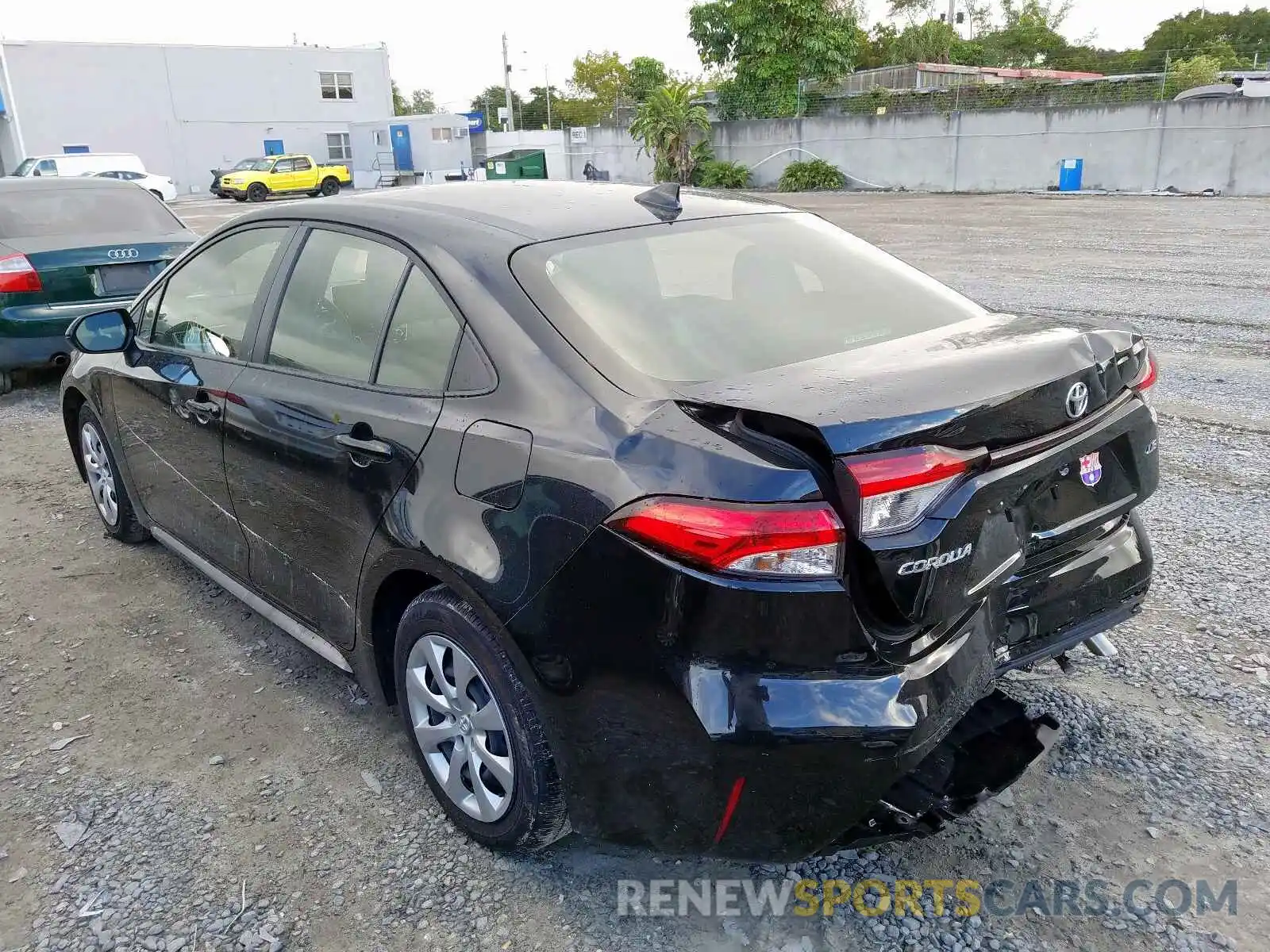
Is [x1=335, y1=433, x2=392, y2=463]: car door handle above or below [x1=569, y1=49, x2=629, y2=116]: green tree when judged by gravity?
below

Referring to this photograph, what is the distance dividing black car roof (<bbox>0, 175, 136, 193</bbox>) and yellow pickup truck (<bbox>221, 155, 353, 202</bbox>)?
3070 centimetres

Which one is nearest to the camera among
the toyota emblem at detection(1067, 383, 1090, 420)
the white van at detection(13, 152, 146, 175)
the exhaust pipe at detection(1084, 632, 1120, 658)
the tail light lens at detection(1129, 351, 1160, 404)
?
the toyota emblem at detection(1067, 383, 1090, 420)

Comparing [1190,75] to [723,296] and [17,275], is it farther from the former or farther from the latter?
[723,296]

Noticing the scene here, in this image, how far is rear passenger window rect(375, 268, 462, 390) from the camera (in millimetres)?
2590

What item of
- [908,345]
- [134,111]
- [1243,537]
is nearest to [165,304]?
[908,345]

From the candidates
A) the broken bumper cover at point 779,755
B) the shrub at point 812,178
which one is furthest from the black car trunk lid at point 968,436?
the shrub at point 812,178

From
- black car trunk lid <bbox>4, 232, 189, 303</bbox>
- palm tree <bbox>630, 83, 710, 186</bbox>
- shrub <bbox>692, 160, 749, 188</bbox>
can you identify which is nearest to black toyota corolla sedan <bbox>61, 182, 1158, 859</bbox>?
black car trunk lid <bbox>4, 232, 189, 303</bbox>

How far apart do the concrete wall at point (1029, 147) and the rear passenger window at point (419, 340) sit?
2689 centimetres

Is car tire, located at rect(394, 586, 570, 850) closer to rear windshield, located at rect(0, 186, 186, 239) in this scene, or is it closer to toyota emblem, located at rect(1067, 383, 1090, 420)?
toyota emblem, located at rect(1067, 383, 1090, 420)

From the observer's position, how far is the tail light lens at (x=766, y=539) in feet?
6.31

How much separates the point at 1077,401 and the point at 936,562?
60cm

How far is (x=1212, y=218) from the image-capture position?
17.6 meters

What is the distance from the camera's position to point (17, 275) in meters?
7.10

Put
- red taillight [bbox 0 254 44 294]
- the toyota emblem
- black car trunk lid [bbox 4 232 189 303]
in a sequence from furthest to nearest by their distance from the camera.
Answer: black car trunk lid [bbox 4 232 189 303]
red taillight [bbox 0 254 44 294]
the toyota emblem
